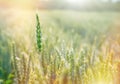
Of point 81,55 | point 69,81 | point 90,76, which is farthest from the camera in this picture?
point 81,55

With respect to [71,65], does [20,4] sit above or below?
above

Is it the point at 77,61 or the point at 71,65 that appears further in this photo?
the point at 77,61

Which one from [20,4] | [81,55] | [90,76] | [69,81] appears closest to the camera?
[69,81]

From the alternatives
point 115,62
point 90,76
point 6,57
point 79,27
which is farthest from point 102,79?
point 79,27

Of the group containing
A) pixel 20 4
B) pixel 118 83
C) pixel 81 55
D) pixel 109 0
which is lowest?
pixel 118 83

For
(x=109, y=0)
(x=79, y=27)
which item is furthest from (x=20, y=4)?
(x=109, y=0)

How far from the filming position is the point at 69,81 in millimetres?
1812

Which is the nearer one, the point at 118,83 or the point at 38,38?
the point at 118,83

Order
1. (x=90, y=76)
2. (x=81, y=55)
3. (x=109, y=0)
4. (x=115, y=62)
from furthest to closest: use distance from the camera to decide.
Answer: (x=109, y=0) → (x=81, y=55) → (x=115, y=62) → (x=90, y=76)

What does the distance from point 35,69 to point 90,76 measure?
29 centimetres

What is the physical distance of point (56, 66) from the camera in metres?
1.98

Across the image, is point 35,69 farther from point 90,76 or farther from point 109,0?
point 109,0

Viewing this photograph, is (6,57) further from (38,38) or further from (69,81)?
(69,81)

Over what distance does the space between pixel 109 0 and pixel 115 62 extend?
32.4 meters
